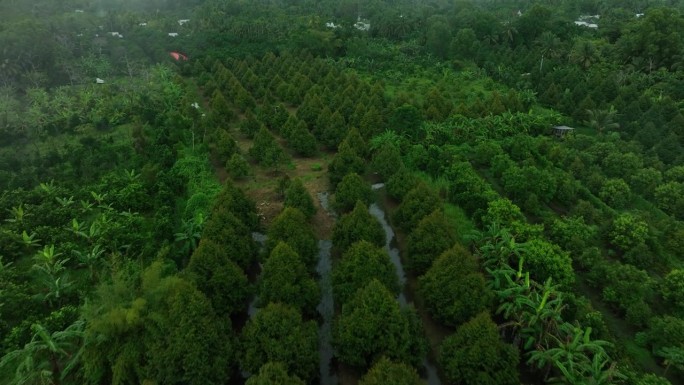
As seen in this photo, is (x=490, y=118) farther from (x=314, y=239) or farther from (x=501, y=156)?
(x=314, y=239)

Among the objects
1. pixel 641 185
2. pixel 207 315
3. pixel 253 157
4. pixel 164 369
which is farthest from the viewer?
pixel 253 157

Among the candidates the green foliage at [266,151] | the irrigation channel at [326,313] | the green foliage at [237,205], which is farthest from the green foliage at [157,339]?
the green foliage at [266,151]

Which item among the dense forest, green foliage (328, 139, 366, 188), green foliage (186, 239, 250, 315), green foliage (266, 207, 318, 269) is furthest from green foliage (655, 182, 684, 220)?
green foliage (186, 239, 250, 315)

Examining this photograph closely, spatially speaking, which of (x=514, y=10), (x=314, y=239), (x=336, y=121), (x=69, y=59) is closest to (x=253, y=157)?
(x=336, y=121)

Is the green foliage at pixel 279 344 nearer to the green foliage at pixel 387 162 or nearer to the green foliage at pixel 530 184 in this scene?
the green foliage at pixel 387 162

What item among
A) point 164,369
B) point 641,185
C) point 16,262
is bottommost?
point 16,262

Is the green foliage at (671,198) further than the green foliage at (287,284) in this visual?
Yes

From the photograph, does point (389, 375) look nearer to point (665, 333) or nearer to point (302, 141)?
point (665, 333)
